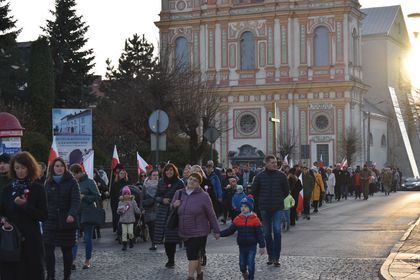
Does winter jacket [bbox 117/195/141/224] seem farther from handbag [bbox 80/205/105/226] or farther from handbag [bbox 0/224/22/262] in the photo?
handbag [bbox 0/224/22/262]

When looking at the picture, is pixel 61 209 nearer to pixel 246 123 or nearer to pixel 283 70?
pixel 283 70

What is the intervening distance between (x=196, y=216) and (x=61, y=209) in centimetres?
197

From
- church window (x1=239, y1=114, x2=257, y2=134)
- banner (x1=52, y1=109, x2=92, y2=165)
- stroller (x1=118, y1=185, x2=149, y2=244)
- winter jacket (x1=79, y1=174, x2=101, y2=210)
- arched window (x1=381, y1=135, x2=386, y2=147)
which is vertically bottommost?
stroller (x1=118, y1=185, x2=149, y2=244)

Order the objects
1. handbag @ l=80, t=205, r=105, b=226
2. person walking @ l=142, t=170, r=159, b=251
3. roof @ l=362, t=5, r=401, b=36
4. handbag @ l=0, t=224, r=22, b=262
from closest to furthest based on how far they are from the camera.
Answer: handbag @ l=0, t=224, r=22, b=262, handbag @ l=80, t=205, r=105, b=226, person walking @ l=142, t=170, r=159, b=251, roof @ l=362, t=5, r=401, b=36

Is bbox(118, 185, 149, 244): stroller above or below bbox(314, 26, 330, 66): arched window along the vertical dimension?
below

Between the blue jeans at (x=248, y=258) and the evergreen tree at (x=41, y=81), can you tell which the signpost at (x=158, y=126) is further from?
the evergreen tree at (x=41, y=81)

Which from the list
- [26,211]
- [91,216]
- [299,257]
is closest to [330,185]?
[299,257]

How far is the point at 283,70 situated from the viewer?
2879 inches

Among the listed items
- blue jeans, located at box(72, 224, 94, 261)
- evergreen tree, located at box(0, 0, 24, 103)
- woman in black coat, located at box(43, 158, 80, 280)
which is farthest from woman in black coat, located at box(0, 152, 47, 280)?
evergreen tree, located at box(0, 0, 24, 103)

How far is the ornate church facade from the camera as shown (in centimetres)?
7188

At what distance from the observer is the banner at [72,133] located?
74.7 ft

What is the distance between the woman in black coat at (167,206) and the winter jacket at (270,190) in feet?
4.38

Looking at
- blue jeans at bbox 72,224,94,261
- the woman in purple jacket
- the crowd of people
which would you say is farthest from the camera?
blue jeans at bbox 72,224,94,261

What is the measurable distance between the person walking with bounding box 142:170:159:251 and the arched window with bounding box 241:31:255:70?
5628 centimetres
